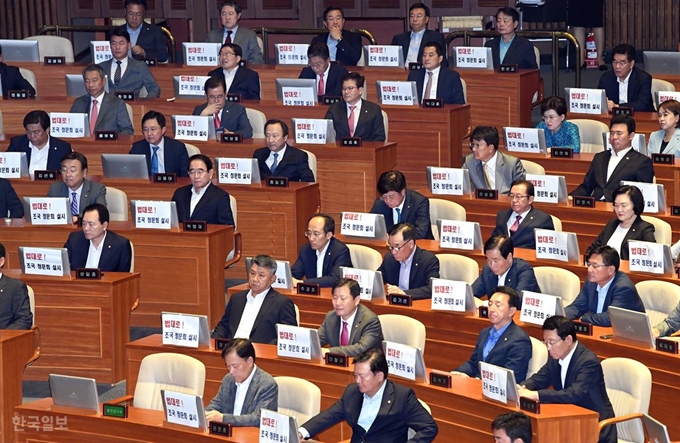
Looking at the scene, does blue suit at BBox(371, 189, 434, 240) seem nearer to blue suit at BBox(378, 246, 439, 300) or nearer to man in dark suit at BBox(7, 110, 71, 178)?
blue suit at BBox(378, 246, 439, 300)

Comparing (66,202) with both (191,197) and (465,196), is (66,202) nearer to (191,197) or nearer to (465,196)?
(191,197)

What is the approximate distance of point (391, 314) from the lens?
23.6 ft

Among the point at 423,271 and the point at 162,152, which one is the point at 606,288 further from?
the point at 162,152

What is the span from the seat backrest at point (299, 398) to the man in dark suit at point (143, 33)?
5756mm

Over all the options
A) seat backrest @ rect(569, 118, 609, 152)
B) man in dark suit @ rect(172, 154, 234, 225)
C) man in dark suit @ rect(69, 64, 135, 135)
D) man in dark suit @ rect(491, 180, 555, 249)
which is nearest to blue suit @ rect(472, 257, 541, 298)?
man in dark suit @ rect(491, 180, 555, 249)

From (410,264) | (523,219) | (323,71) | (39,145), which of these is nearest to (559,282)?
(523,219)

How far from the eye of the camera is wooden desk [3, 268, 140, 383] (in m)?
7.86

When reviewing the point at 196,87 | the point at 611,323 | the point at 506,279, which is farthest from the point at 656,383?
the point at 196,87

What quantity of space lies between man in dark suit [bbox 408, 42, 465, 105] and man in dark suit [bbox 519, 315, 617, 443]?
408 cm

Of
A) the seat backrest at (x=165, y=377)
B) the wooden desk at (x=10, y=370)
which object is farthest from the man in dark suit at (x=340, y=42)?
the seat backrest at (x=165, y=377)

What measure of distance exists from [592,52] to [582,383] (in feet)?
23.8

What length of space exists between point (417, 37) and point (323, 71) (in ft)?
3.32

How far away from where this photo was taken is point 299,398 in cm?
637

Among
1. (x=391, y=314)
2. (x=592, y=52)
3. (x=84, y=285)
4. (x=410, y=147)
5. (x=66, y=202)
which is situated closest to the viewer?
(x=391, y=314)
